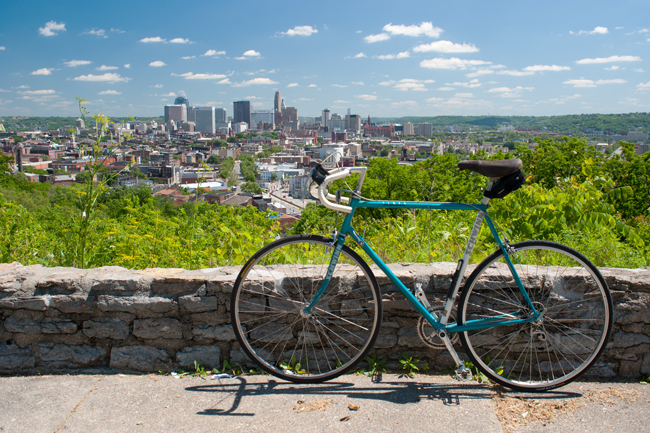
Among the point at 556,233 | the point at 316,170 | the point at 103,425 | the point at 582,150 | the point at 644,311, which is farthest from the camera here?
the point at 582,150

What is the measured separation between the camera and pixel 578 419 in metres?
1.62

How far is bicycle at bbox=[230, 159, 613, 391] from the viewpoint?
1.78m

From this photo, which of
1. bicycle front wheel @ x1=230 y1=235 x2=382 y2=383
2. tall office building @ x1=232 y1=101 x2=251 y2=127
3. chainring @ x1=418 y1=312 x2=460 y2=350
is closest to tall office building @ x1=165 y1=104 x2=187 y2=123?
tall office building @ x1=232 y1=101 x2=251 y2=127

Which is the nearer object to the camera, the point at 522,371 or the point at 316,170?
the point at 316,170

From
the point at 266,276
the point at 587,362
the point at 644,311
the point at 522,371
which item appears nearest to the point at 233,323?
the point at 266,276

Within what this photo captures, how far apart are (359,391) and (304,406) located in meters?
0.26

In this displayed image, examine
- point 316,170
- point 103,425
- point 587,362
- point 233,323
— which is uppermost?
point 316,170

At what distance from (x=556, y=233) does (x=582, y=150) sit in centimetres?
866

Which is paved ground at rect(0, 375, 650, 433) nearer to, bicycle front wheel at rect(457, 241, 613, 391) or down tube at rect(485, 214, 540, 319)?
bicycle front wheel at rect(457, 241, 613, 391)

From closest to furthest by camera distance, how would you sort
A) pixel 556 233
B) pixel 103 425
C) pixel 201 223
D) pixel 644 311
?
pixel 103 425
pixel 644 311
pixel 556 233
pixel 201 223

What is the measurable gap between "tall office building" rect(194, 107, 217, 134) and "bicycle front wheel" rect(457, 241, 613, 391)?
181405 mm

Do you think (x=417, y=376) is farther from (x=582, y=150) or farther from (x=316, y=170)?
(x=582, y=150)

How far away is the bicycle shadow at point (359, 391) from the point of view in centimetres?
174

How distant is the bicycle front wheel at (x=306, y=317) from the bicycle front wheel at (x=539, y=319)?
1.47ft
